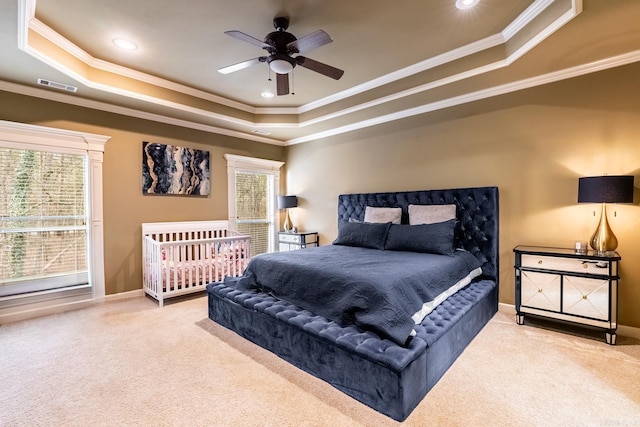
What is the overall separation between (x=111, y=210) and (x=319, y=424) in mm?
3824

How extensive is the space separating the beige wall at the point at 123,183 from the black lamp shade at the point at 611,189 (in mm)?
4975

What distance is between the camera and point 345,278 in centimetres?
235

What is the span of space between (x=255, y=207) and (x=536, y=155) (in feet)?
14.6

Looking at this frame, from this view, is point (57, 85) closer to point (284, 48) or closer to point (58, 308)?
point (58, 308)

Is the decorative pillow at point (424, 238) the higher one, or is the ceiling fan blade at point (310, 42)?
the ceiling fan blade at point (310, 42)

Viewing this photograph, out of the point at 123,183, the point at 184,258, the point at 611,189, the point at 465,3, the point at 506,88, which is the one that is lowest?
the point at 184,258

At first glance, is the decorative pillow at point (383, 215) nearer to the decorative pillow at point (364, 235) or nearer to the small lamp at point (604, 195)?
the decorative pillow at point (364, 235)

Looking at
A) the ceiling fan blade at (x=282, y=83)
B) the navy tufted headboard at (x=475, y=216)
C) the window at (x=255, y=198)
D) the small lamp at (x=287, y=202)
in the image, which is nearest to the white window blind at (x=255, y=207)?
the window at (x=255, y=198)

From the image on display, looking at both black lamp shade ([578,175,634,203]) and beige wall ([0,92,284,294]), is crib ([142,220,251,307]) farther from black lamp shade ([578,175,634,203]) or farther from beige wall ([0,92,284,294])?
black lamp shade ([578,175,634,203])

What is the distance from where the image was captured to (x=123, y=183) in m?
4.08

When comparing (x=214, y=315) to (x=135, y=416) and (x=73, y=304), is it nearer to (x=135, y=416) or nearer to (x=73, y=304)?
(x=135, y=416)

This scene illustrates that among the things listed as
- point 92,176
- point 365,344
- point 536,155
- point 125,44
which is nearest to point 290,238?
point 92,176

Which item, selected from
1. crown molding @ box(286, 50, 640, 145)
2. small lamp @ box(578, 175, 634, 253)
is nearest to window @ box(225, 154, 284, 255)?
crown molding @ box(286, 50, 640, 145)

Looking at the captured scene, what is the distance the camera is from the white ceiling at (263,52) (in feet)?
7.99
